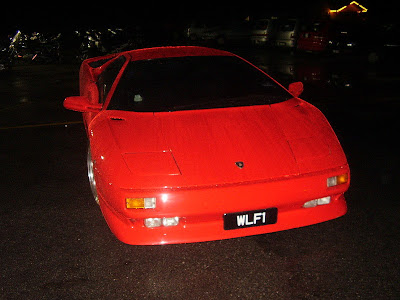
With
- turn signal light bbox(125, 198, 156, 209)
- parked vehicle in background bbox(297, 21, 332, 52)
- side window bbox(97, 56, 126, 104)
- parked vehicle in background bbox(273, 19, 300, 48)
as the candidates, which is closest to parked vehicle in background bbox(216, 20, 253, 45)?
parked vehicle in background bbox(273, 19, 300, 48)

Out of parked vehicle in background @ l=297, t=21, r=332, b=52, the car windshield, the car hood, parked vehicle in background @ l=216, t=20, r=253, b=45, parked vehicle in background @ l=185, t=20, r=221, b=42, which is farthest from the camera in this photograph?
parked vehicle in background @ l=185, t=20, r=221, b=42

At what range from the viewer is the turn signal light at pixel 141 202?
8.92 ft

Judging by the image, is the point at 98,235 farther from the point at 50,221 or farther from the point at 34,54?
the point at 34,54

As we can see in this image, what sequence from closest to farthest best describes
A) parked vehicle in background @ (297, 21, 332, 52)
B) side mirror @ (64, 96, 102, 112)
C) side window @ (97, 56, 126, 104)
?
Answer: 1. side mirror @ (64, 96, 102, 112)
2. side window @ (97, 56, 126, 104)
3. parked vehicle in background @ (297, 21, 332, 52)

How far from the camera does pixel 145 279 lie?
2.78m

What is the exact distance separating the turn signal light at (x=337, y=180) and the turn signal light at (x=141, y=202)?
117 cm

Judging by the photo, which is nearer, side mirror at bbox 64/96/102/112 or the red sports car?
the red sports car

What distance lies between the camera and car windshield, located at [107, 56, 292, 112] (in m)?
3.66

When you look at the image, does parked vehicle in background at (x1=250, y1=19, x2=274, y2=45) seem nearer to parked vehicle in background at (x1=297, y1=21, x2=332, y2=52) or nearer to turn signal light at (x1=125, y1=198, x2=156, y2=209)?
parked vehicle in background at (x1=297, y1=21, x2=332, y2=52)

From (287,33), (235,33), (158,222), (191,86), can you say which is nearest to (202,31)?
(235,33)

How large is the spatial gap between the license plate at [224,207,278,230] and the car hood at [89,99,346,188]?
0.67ft

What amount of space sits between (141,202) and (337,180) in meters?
1.32

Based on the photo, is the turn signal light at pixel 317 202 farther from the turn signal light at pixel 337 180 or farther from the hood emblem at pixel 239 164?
the hood emblem at pixel 239 164

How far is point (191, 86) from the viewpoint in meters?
3.88
